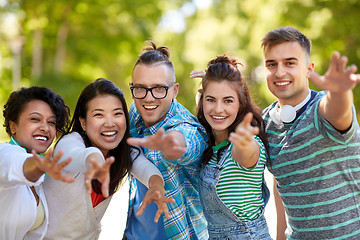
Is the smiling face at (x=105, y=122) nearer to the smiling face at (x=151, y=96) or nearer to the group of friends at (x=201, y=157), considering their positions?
the group of friends at (x=201, y=157)

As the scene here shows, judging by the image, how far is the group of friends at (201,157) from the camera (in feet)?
8.91

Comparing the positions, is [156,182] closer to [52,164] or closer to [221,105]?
[221,105]

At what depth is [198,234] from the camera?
3168mm

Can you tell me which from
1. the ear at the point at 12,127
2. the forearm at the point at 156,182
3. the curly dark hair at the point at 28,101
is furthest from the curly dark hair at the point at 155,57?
the ear at the point at 12,127

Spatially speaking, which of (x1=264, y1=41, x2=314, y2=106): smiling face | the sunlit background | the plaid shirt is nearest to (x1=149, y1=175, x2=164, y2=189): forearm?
the plaid shirt

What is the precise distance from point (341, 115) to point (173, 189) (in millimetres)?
1263

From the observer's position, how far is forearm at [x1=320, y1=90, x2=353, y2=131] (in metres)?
2.31

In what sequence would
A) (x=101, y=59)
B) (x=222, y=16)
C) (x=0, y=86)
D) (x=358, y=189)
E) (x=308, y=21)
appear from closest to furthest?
(x=358, y=189) < (x=308, y=21) < (x=0, y=86) < (x=101, y=59) < (x=222, y=16)

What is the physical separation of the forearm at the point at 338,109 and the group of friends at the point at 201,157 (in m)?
0.01

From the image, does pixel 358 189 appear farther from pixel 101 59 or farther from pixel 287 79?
pixel 101 59

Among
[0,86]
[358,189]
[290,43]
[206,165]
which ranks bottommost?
[358,189]

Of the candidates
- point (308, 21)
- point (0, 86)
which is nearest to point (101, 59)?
point (0, 86)

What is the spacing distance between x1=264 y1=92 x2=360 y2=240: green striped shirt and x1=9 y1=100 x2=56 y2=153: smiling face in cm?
167

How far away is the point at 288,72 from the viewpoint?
9.80 feet
